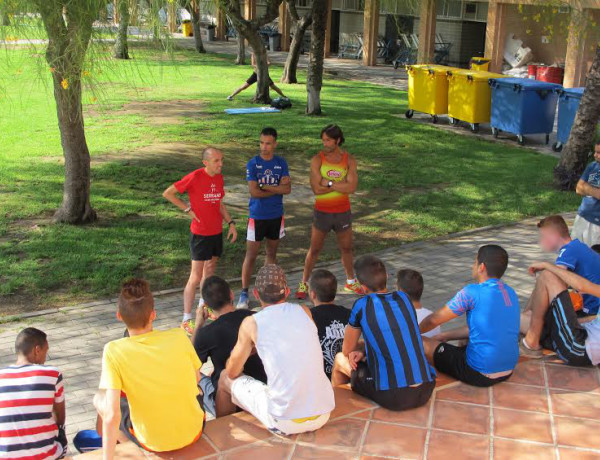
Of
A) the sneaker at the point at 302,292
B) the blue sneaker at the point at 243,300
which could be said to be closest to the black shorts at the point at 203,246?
the blue sneaker at the point at 243,300

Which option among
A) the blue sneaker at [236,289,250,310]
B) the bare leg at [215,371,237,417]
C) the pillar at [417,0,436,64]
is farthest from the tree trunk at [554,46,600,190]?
the pillar at [417,0,436,64]

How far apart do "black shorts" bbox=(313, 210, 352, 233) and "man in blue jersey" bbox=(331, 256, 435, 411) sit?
2.89 metres

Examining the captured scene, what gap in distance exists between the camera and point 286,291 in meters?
4.24

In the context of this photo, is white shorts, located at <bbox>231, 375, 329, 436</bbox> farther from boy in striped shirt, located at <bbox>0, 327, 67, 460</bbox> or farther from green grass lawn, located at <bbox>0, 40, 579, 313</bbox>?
green grass lawn, located at <bbox>0, 40, 579, 313</bbox>

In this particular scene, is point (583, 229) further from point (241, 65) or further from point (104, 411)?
point (241, 65)

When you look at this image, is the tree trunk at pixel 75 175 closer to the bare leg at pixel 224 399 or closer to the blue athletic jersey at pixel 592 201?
the bare leg at pixel 224 399

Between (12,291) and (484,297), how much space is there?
511cm

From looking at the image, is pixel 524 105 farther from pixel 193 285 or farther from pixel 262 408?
pixel 262 408

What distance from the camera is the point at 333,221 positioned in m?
7.24

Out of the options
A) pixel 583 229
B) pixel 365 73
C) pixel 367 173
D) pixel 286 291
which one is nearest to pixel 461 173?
pixel 367 173

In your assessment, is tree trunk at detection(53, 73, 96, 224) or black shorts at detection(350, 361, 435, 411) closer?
black shorts at detection(350, 361, 435, 411)

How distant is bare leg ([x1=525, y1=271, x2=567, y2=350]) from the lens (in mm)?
4980

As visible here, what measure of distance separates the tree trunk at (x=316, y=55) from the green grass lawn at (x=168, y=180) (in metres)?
A: 0.49

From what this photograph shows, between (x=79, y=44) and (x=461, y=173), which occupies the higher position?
(x=79, y=44)
